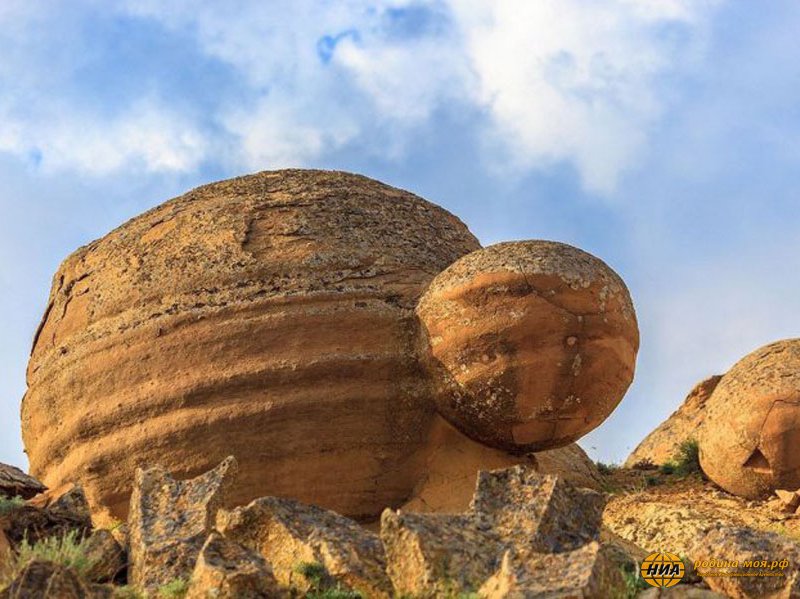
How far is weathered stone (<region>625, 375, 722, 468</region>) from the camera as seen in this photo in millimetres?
18531

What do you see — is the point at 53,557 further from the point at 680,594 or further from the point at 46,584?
the point at 680,594

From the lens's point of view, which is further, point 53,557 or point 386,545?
point 53,557

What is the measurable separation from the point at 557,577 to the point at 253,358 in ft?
15.4

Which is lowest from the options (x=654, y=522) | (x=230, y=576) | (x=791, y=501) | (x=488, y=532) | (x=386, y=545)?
(x=230, y=576)

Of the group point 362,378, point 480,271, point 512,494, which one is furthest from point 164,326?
point 512,494

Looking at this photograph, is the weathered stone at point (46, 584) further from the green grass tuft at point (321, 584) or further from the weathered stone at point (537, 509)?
the weathered stone at point (537, 509)

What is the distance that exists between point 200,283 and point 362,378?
1.52 metres

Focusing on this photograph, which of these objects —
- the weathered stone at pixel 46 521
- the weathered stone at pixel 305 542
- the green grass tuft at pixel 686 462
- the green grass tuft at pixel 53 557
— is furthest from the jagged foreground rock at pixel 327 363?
the green grass tuft at pixel 686 462

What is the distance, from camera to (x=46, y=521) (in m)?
10.4

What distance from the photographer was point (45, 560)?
830cm

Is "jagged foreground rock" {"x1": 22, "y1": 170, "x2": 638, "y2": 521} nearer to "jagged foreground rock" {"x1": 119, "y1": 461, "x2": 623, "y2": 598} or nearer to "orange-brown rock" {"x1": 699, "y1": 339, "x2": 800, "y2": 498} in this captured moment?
"jagged foreground rock" {"x1": 119, "y1": 461, "x2": 623, "y2": 598}

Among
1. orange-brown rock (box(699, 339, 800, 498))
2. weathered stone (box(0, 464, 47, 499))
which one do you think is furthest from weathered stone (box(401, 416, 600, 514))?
orange-brown rock (box(699, 339, 800, 498))

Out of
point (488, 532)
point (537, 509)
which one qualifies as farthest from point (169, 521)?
point (537, 509)

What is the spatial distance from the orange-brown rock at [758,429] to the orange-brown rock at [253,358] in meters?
4.61
